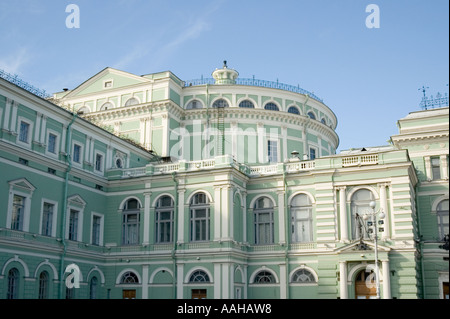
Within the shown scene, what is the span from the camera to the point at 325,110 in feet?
186

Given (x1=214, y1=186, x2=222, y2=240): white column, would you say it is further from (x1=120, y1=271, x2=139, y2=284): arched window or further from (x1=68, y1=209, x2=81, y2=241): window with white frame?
(x1=68, y1=209, x2=81, y2=241): window with white frame

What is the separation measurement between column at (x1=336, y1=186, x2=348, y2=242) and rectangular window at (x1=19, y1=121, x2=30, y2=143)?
814 inches

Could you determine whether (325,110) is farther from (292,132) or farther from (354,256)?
(354,256)

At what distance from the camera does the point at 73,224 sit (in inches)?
1439

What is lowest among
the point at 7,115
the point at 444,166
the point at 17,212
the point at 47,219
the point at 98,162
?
the point at 47,219

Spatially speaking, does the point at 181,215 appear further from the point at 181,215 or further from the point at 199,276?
the point at 199,276

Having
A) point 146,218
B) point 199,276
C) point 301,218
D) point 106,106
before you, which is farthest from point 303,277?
point 106,106

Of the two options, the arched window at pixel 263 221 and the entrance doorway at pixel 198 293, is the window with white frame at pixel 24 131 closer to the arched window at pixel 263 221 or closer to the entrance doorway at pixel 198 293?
the entrance doorway at pixel 198 293

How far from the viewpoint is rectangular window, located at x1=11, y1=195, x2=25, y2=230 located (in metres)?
31.8

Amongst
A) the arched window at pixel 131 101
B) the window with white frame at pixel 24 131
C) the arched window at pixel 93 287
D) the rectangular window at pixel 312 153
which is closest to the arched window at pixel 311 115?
the rectangular window at pixel 312 153

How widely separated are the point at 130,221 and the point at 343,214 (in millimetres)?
15473

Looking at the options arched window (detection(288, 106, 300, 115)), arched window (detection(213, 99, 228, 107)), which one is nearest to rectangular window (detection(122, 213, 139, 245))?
arched window (detection(213, 99, 228, 107))

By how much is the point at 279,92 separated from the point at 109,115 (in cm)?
1660
